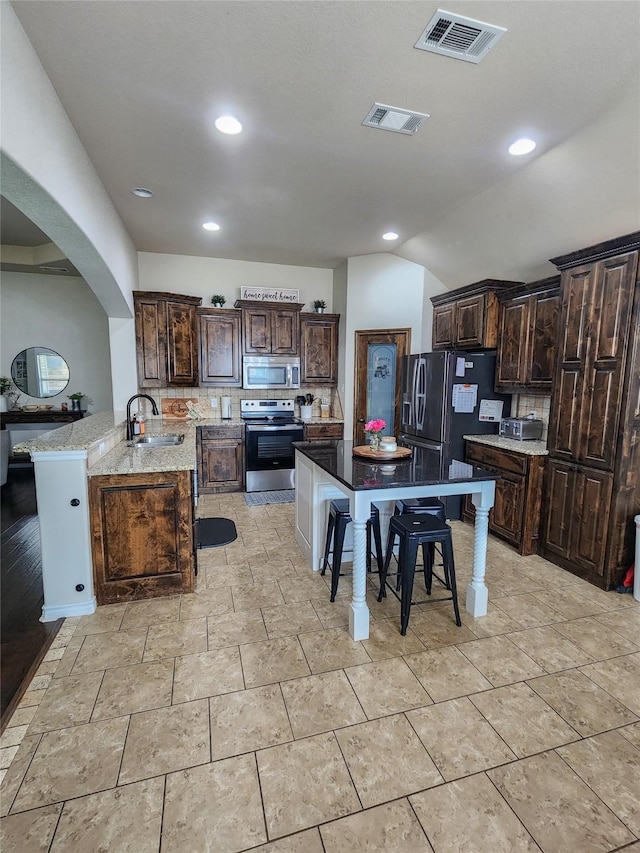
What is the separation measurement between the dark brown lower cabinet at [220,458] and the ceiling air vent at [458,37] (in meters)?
4.14

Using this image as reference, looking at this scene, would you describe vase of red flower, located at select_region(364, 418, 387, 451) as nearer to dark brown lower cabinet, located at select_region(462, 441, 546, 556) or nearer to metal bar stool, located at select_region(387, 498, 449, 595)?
metal bar stool, located at select_region(387, 498, 449, 595)

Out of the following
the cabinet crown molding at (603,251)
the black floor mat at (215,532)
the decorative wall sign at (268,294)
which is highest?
the decorative wall sign at (268,294)

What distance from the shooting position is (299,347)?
18.7 feet

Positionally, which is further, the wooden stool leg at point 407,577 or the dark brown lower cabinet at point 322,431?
the dark brown lower cabinet at point 322,431

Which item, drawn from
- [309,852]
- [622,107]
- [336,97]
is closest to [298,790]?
[309,852]

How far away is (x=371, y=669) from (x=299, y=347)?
4327 millimetres

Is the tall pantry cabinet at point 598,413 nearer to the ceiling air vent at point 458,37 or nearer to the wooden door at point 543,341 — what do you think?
the wooden door at point 543,341

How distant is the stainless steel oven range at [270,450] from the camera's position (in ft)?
17.3

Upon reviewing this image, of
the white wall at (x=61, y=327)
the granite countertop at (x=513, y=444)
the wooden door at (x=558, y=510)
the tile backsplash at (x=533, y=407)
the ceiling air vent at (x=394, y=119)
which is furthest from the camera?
the white wall at (x=61, y=327)

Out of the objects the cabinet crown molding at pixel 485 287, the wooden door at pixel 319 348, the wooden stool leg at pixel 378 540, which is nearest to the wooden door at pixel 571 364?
the cabinet crown molding at pixel 485 287

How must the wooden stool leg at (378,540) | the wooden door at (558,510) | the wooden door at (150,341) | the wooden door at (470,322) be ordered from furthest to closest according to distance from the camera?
the wooden door at (150,341)
the wooden door at (470,322)
the wooden door at (558,510)
the wooden stool leg at (378,540)

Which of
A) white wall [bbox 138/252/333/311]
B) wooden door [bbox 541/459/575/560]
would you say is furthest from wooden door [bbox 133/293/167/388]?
wooden door [bbox 541/459/575/560]

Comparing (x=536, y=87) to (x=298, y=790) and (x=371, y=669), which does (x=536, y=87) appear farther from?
(x=298, y=790)

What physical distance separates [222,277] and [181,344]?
1.22 m
